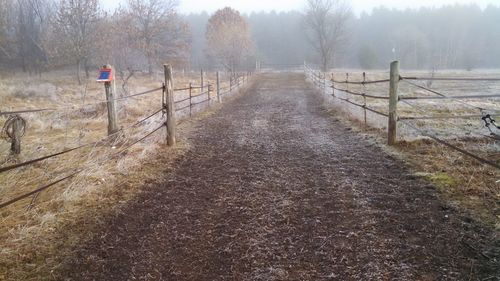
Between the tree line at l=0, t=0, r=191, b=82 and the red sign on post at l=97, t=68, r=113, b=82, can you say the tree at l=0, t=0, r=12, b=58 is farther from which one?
the red sign on post at l=97, t=68, r=113, b=82

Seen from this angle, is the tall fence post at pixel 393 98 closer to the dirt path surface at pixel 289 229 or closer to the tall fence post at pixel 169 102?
the dirt path surface at pixel 289 229

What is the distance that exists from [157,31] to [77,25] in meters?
10.6

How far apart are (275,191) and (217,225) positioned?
3.50 feet

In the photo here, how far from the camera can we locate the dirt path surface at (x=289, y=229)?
8.82 feet

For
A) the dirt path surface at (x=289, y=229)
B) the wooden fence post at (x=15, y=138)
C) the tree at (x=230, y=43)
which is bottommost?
the dirt path surface at (x=289, y=229)

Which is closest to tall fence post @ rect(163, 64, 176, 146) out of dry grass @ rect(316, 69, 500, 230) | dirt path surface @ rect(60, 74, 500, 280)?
dirt path surface @ rect(60, 74, 500, 280)

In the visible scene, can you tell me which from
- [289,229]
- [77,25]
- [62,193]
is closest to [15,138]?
[62,193]

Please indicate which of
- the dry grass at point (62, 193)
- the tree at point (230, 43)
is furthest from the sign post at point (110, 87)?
the tree at point (230, 43)

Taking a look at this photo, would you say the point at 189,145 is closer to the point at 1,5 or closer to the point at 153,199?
the point at 153,199

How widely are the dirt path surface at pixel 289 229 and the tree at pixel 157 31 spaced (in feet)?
105

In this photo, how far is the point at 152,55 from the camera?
1412 inches

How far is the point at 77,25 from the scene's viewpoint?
2670cm

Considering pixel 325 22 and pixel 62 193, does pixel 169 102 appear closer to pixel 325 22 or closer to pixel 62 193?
pixel 62 193

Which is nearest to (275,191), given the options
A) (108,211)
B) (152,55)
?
(108,211)
